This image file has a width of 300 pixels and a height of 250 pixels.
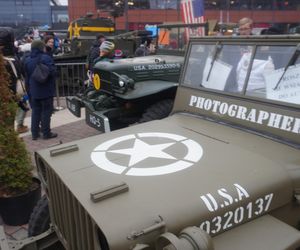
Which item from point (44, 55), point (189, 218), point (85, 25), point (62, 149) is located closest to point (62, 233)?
point (62, 149)

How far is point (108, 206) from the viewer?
1.79 metres

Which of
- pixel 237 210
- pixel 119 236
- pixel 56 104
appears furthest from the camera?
pixel 56 104

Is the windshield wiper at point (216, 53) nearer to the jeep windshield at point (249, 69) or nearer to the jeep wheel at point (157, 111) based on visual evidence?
the jeep windshield at point (249, 69)

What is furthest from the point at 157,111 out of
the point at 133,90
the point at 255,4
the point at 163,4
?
the point at 255,4

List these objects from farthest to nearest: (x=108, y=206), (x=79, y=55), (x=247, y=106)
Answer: (x=79, y=55) → (x=247, y=106) → (x=108, y=206)

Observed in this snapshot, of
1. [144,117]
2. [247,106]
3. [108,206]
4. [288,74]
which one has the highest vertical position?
[288,74]

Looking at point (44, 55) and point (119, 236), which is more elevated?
point (44, 55)

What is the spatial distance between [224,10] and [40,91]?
4102cm

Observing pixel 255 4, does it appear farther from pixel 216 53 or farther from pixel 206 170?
pixel 206 170

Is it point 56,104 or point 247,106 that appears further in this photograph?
point 56,104

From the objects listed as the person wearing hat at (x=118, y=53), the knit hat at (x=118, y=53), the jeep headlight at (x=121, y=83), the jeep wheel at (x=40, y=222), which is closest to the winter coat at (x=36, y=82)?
the jeep headlight at (x=121, y=83)

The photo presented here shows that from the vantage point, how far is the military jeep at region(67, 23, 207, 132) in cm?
560

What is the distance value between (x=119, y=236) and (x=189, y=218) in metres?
0.38

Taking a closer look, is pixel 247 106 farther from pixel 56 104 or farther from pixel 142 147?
pixel 56 104
